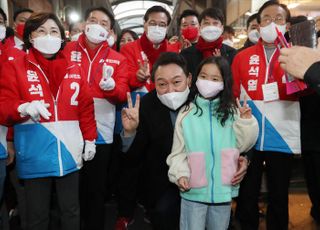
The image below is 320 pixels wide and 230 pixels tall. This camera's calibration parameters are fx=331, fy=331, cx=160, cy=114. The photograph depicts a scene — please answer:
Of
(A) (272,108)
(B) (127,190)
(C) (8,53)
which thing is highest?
(C) (8,53)

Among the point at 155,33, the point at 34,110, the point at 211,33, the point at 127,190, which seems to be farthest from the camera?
the point at 155,33

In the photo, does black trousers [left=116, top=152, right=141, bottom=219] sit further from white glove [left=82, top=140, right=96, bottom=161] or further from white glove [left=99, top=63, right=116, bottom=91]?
white glove [left=99, top=63, right=116, bottom=91]

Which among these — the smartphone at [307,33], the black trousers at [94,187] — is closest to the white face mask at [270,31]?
the smartphone at [307,33]

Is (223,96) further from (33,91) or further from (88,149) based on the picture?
(33,91)

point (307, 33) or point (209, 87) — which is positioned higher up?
point (307, 33)

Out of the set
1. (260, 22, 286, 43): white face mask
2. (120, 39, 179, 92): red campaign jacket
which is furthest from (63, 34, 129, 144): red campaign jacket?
(260, 22, 286, 43): white face mask

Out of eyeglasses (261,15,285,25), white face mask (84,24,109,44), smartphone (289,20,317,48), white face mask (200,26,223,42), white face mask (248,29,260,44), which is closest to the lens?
smartphone (289,20,317,48)

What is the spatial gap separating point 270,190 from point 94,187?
1.54 metres

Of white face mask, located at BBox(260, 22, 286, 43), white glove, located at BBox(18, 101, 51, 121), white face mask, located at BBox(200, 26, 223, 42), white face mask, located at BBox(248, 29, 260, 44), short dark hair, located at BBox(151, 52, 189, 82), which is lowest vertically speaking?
white glove, located at BBox(18, 101, 51, 121)

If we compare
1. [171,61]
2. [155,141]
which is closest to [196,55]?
[171,61]

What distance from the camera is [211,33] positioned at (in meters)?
3.31

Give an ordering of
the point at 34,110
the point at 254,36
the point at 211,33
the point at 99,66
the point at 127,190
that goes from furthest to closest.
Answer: the point at 254,36, the point at 127,190, the point at 211,33, the point at 99,66, the point at 34,110

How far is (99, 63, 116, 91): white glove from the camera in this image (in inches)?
109

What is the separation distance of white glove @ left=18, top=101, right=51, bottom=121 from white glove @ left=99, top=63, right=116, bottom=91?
645 mm
